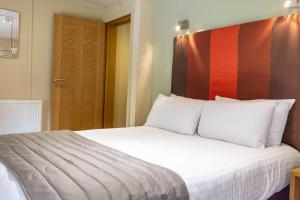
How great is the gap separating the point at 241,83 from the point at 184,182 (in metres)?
1.48

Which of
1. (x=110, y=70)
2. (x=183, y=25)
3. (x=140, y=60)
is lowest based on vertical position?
(x=110, y=70)

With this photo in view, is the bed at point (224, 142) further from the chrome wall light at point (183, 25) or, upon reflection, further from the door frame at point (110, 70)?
the door frame at point (110, 70)

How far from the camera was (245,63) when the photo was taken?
2465 millimetres

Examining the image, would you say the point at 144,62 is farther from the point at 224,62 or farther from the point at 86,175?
the point at 86,175

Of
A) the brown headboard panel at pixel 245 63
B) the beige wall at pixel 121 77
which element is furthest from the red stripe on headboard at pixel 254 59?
the beige wall at pixel 121 77

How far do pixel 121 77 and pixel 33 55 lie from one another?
57.0 inches

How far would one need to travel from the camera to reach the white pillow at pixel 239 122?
6.57 feet

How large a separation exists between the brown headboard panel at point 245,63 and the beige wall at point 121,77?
1.62 m

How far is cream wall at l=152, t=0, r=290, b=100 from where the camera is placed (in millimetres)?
2418

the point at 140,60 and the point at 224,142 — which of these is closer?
the point at 224,142

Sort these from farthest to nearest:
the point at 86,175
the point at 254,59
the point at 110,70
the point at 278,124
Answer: the point at 110,70, the point at 254,59, the point at 278,124, the point at 86,175

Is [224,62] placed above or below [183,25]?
below

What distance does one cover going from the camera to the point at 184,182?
130 centimetres

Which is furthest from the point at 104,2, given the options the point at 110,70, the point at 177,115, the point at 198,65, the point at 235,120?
the point at 235,120
